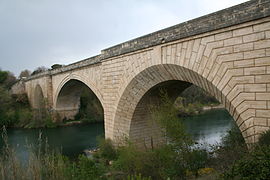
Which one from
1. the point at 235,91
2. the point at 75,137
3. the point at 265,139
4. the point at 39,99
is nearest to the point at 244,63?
the point at 235,91

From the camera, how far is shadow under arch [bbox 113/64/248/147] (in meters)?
5.92

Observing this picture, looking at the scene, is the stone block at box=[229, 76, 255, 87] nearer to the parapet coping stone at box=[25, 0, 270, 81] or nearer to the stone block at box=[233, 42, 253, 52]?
the stone block at box=[233, 42, 253, 52]

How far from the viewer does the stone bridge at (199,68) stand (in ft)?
12.7

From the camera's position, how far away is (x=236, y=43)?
416cm

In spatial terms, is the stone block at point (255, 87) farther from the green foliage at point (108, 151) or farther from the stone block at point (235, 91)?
the green foliage at point (108, 151)

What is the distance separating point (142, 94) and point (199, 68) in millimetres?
2740

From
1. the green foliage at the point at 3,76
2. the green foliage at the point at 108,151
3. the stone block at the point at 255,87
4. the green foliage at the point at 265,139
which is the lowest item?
the green foliage at the point at 108,151

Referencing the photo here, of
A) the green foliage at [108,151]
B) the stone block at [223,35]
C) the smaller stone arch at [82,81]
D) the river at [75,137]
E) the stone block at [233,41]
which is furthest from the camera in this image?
the river at [75,137]

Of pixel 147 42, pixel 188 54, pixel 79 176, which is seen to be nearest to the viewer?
pixel 79 176

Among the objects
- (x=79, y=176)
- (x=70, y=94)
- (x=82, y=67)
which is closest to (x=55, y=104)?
(x=70, y=94)

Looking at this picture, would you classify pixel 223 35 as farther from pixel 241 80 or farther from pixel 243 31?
pixel 241 80

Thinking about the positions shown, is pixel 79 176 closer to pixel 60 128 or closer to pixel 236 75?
pixel 236 75

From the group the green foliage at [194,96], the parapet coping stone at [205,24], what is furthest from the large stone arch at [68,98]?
the parapet coping stone at [205,24]

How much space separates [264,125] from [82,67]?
31.2 feet
